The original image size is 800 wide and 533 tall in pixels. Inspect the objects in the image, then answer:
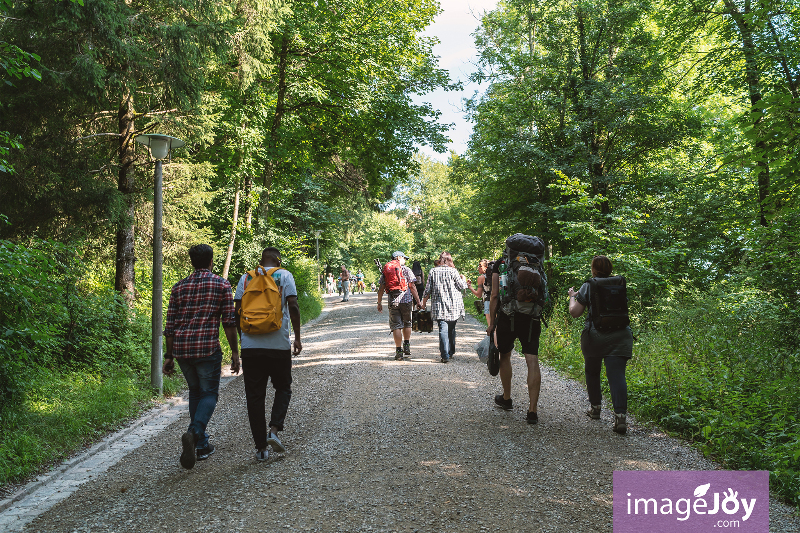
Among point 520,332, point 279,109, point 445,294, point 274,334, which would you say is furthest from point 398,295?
point 279,109

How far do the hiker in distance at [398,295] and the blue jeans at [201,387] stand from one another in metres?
5.43

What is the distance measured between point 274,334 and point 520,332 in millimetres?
2681

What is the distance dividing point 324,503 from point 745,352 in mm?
6929

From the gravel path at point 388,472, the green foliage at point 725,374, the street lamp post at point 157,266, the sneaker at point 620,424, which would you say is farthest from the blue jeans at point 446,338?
the street lamp post at point 157,266

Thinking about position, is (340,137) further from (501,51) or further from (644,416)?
(644,416)

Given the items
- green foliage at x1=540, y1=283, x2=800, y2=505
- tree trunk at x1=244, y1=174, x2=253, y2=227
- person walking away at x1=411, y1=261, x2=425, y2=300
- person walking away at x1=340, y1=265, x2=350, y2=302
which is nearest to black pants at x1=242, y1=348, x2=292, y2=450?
green foliage at x1=540, y1=283, x2=800, y2=505

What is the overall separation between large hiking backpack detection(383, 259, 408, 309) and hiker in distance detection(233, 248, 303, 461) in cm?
524

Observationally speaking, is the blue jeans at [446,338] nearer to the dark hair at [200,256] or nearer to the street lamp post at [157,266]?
the street lamp post at [157,266]

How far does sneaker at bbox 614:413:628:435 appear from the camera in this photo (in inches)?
219

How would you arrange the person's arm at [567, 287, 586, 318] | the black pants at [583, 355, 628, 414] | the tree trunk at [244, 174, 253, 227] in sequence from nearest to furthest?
the black pants at [583, 355, 628, 414] < the person's arm at [567, 287, 586, 318] < the tree trunk at [244, 174, 253, 227]

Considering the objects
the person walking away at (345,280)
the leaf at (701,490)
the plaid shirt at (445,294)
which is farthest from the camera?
the person walking away at (345,280)

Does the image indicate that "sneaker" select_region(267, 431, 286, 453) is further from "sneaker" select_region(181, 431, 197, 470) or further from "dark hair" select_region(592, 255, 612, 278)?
"dark hair" select_region(592, 255, 612, 278)

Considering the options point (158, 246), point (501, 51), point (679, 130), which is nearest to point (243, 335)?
point (158, 246)

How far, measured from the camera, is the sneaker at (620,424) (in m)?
5.57
